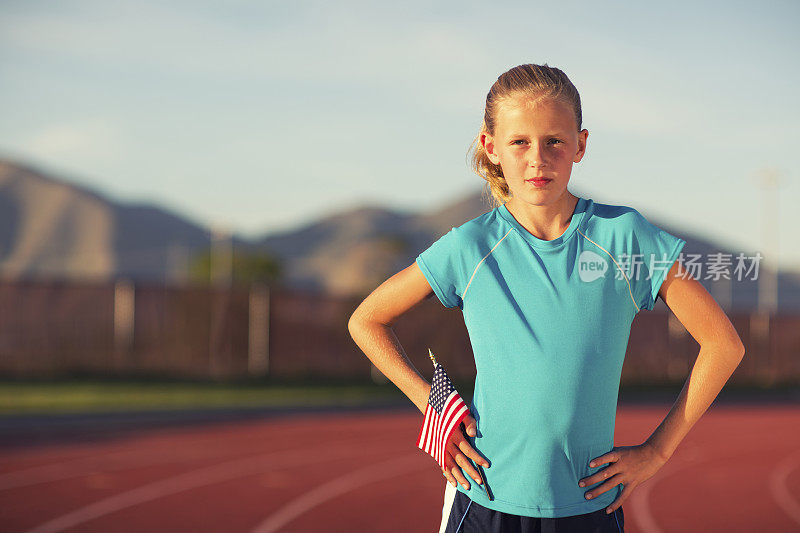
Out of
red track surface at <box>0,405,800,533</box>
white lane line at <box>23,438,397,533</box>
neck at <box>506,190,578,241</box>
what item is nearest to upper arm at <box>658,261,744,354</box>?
neck at <box>506,190,578,241</box>

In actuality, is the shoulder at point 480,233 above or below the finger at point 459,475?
above

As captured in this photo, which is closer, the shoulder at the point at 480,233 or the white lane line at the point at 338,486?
the shoulder at the point at 480,233

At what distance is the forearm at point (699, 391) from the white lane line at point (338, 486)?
6.08 meters

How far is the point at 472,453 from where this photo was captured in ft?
7.06

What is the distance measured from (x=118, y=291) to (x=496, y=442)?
840 inches

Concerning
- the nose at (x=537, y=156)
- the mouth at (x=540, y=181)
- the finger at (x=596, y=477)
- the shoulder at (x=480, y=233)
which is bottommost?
the finger at (x=596, y=477)

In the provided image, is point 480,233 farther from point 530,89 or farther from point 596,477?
point 596,477

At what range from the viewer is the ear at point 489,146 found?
229 cm

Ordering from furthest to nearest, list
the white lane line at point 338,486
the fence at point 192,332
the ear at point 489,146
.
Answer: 1. the fence at point 192,332
2. the white lane line at point 338,486
3. the ear at point 489,146

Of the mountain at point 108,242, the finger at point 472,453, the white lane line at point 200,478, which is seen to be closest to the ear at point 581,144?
the finger at point 472,453

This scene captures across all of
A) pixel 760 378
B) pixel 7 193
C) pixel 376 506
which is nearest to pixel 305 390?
pixel 376 506

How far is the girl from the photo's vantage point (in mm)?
2088

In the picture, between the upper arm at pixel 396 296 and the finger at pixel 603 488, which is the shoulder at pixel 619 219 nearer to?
the upper arm at pixel 396 296

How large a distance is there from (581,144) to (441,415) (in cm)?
70
